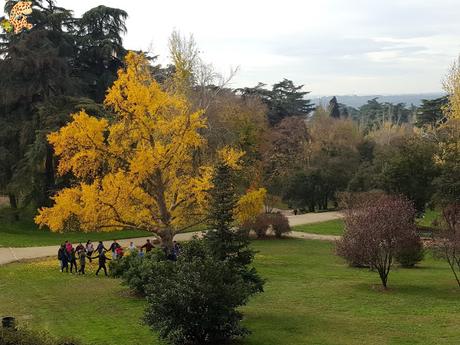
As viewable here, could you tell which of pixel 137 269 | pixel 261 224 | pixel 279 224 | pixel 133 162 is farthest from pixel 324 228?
pixel 137 269

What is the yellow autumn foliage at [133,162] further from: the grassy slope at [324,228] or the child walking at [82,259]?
the grassy slope at [324,228]

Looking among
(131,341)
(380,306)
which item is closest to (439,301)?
(380,306)

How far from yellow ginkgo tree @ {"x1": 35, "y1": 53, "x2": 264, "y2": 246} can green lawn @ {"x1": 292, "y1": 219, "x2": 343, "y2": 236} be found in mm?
16655

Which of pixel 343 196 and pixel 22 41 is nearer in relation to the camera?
pixel 22 41

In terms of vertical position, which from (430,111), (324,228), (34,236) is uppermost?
(430,111)

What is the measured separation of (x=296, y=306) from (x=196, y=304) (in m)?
6.07

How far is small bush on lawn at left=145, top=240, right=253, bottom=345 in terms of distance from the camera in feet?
38.9

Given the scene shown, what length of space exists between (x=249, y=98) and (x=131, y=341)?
5512 centimetres

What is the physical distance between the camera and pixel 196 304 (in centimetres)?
1188

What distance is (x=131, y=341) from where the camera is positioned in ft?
42.3

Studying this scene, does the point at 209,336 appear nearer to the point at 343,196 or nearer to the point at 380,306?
the point at 380,306

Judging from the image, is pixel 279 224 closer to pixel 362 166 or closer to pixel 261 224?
pixel 261 224

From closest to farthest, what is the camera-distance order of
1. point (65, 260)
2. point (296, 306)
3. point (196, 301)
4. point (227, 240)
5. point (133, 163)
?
1. point (196, 301)
2. point (227, 240)
3. point (296, 306)
4. point (65, 260)
5. point (133, 163)

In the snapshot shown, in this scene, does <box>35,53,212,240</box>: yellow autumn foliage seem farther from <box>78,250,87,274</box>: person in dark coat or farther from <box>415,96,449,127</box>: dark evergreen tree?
<box>415,96,449,127</box>: dark evergreen tree
